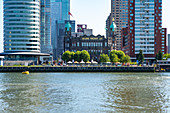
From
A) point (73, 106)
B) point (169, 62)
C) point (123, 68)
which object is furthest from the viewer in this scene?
point (169, 62)

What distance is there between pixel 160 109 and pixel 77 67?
125m

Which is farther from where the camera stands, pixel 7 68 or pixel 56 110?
pixel 7 68

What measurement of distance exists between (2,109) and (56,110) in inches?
368

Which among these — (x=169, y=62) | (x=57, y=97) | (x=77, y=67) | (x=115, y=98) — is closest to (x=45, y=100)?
(x=57, y=97)

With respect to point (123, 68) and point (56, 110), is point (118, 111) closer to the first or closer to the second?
point (56, 110)

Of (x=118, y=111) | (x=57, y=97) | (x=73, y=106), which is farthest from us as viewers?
(x=57, y=97)

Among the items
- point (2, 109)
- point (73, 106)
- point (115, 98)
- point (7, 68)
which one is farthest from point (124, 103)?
point (7, 68)

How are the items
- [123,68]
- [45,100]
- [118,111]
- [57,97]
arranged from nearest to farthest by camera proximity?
[118,111] < [45,100] < [57,97] < [123,68]

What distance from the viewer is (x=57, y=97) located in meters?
61.4

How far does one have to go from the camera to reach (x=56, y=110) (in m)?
48.1

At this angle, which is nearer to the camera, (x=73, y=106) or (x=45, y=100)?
(x=73, y=106)

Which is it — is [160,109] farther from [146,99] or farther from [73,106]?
[73,106]

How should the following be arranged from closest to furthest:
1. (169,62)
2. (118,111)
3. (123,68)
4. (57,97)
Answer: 1. (118,111)
2. (57,97)
3. (123,68)
4. (169,62)

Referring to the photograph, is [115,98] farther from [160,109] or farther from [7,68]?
[7,68]
